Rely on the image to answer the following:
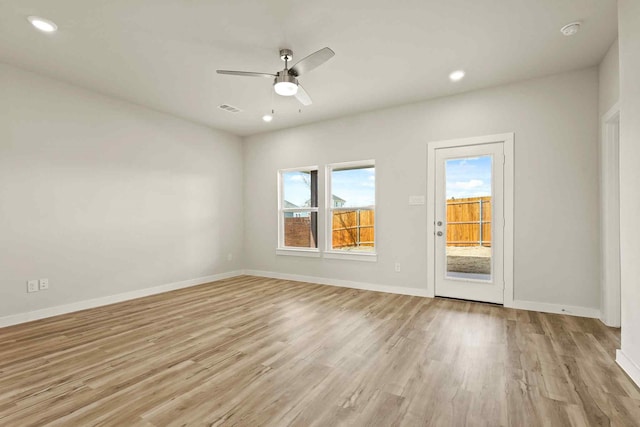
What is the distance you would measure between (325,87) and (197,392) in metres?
3.55

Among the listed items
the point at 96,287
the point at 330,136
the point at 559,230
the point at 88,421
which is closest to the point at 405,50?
the point at 330,136

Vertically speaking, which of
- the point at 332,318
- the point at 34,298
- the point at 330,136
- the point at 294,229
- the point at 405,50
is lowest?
the point at 332,318

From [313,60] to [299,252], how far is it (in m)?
3.55

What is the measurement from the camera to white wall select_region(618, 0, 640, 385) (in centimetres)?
201

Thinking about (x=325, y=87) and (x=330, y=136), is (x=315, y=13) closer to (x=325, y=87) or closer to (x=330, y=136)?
(x=325, y=87)

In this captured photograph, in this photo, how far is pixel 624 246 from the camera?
2.22 m

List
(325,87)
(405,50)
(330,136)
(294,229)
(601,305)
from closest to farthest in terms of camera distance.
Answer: (405,50) < (601,305) < (325,87) < (330,136) < (294,229)

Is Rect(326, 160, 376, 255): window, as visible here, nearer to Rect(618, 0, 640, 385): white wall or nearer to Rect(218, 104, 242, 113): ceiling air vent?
Rect(218, 104, 242, 113): ceiling air vent

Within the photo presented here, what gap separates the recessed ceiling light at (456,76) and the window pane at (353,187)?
5.49 ft

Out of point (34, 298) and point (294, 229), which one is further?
point (294, 229)

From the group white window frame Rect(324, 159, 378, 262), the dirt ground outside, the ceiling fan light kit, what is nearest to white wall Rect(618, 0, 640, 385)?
the dirt ground outside

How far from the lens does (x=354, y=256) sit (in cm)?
493

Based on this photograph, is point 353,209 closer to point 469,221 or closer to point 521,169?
point 469,221

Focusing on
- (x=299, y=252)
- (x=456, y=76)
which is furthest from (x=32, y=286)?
(x=456, y=76)
